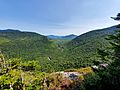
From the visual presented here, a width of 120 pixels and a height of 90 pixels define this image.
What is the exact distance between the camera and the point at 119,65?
18.4 metres

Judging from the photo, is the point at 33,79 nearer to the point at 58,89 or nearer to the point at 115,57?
the point at 58,89

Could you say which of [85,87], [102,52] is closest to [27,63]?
[85,87]

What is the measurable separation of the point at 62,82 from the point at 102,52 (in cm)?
638

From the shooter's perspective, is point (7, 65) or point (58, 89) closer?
point (7, 65)

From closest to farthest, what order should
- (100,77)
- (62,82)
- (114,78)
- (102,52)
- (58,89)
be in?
(114,78) → (100,77) → (102,52) → (58,89) → (62,82)

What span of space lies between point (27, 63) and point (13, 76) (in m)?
2.43

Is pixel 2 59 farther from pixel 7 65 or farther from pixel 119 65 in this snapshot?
pixel 119 65

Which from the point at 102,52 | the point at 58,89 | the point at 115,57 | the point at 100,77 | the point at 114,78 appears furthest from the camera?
the point at 58,89

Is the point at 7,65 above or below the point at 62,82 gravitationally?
above

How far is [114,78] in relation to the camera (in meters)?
17.5

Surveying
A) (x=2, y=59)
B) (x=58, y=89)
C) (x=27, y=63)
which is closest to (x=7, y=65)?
(x=2, y=59)

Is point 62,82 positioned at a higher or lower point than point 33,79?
lower

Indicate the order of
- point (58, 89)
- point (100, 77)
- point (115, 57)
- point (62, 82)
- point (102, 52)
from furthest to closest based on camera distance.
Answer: point (62, 82)
point (58, 89)
point (102, 52)
point (115, 57)
point (100, 77)

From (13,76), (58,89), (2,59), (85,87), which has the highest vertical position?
(2,59)
